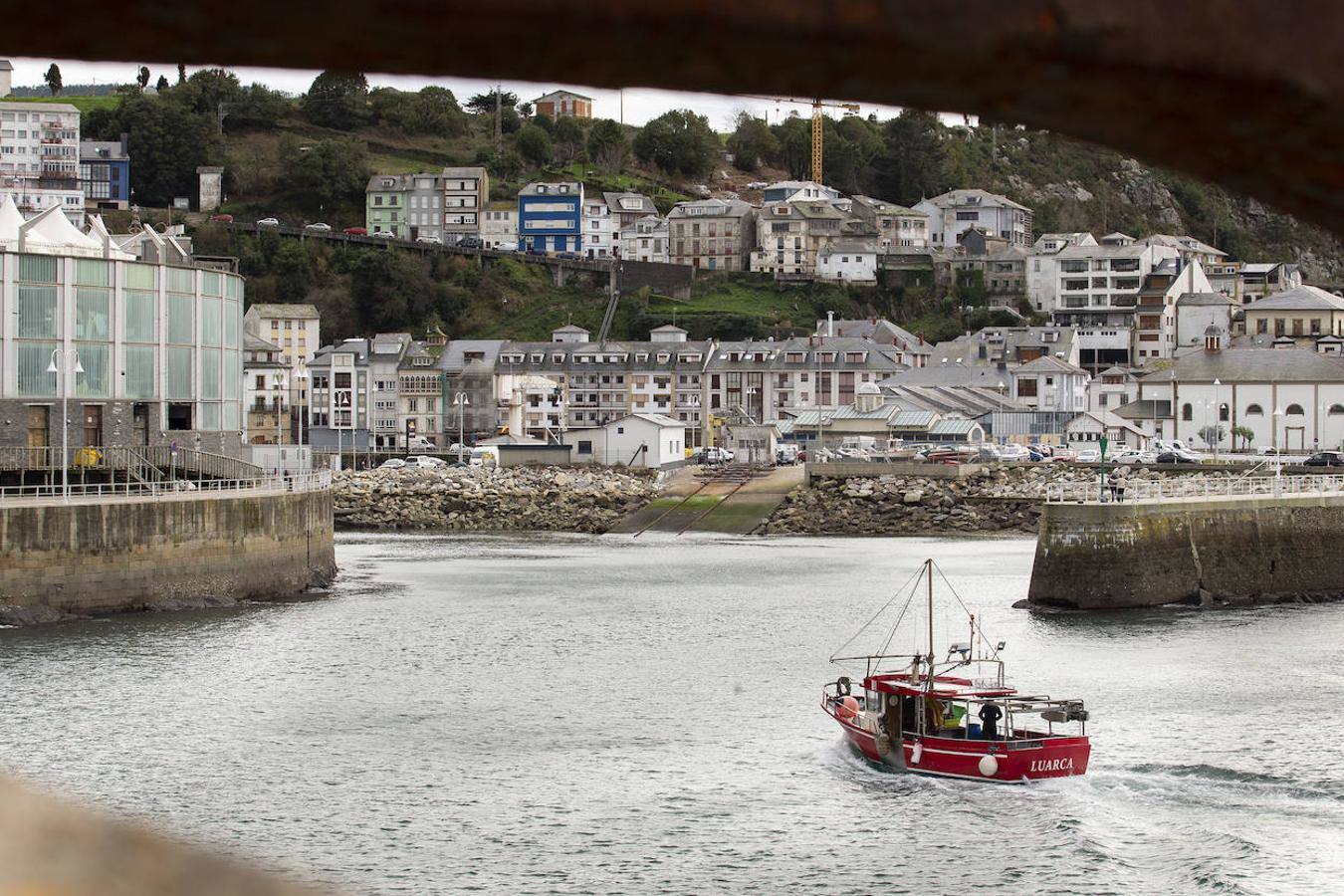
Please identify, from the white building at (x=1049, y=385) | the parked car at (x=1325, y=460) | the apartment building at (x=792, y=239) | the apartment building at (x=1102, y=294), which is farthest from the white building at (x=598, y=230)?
the parked car at (x=1325, y=460)

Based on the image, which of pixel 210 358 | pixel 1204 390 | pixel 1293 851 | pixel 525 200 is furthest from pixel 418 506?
pixel 525 200

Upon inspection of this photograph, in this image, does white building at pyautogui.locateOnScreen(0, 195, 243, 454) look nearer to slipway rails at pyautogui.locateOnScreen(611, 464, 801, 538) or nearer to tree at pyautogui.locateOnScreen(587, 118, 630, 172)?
slipway rails at pyautogui.locateOnScreen(611, 464, 801, 538)

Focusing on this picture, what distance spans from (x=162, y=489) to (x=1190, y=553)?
1063 inches

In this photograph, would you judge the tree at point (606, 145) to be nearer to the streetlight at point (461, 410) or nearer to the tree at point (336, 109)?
the tree at point (336, 109)

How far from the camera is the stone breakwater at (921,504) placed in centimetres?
7231

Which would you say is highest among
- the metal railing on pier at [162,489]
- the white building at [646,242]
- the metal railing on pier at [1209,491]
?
the white building at [646,242]

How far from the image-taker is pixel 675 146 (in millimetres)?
172125

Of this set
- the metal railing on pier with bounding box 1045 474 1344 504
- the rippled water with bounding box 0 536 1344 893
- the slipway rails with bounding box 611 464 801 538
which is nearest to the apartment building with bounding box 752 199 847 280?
the slipway rails with bounding box 611 464 801 538

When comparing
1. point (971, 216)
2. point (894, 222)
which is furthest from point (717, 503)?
point (971, 216)

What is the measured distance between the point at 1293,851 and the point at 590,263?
11812 cm

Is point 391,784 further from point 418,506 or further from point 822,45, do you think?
point 418,506

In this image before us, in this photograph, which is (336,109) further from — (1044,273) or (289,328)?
(1044,273)

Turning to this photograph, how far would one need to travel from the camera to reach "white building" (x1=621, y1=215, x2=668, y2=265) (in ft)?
470

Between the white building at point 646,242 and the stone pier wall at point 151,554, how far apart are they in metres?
97.1
